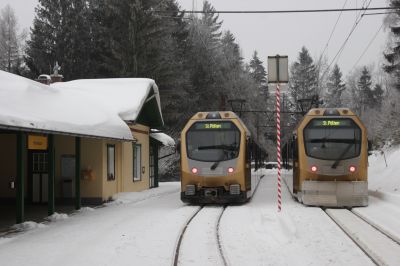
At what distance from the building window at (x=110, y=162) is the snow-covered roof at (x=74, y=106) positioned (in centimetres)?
100

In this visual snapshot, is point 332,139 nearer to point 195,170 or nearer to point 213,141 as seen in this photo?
point 213,141

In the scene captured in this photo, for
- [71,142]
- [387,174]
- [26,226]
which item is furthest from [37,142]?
[387,174]

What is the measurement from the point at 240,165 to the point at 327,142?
2683 millimetres

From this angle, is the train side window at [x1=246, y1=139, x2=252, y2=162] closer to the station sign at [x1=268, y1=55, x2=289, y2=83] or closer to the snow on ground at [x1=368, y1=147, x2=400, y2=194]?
the station sign at [x1=268, y1=55, x2=289, y2=83]

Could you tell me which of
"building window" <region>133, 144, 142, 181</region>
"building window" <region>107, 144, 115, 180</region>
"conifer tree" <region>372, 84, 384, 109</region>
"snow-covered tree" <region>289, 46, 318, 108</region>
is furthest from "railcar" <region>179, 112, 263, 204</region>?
"conifer tree" <region>372, 84, 384, 109</region>

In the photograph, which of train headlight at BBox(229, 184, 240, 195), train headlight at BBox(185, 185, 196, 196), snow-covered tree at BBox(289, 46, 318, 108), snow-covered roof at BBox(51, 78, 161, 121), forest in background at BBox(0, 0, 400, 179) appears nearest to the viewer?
train headlight at BBox(229, 184, 240, 195)

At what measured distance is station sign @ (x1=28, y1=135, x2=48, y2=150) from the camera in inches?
557

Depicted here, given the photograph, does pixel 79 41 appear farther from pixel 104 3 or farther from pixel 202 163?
pixel 202 163

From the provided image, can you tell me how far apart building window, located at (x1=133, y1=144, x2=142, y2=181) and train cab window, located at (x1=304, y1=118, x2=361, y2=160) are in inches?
357

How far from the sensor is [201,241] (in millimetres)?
9883

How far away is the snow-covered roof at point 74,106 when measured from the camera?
458 inches

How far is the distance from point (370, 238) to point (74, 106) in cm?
1004

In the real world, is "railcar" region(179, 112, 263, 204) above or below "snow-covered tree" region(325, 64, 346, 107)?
below

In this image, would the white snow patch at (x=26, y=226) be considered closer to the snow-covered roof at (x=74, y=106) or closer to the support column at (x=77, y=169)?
the snow-covered roof at (x=74, y=106)
